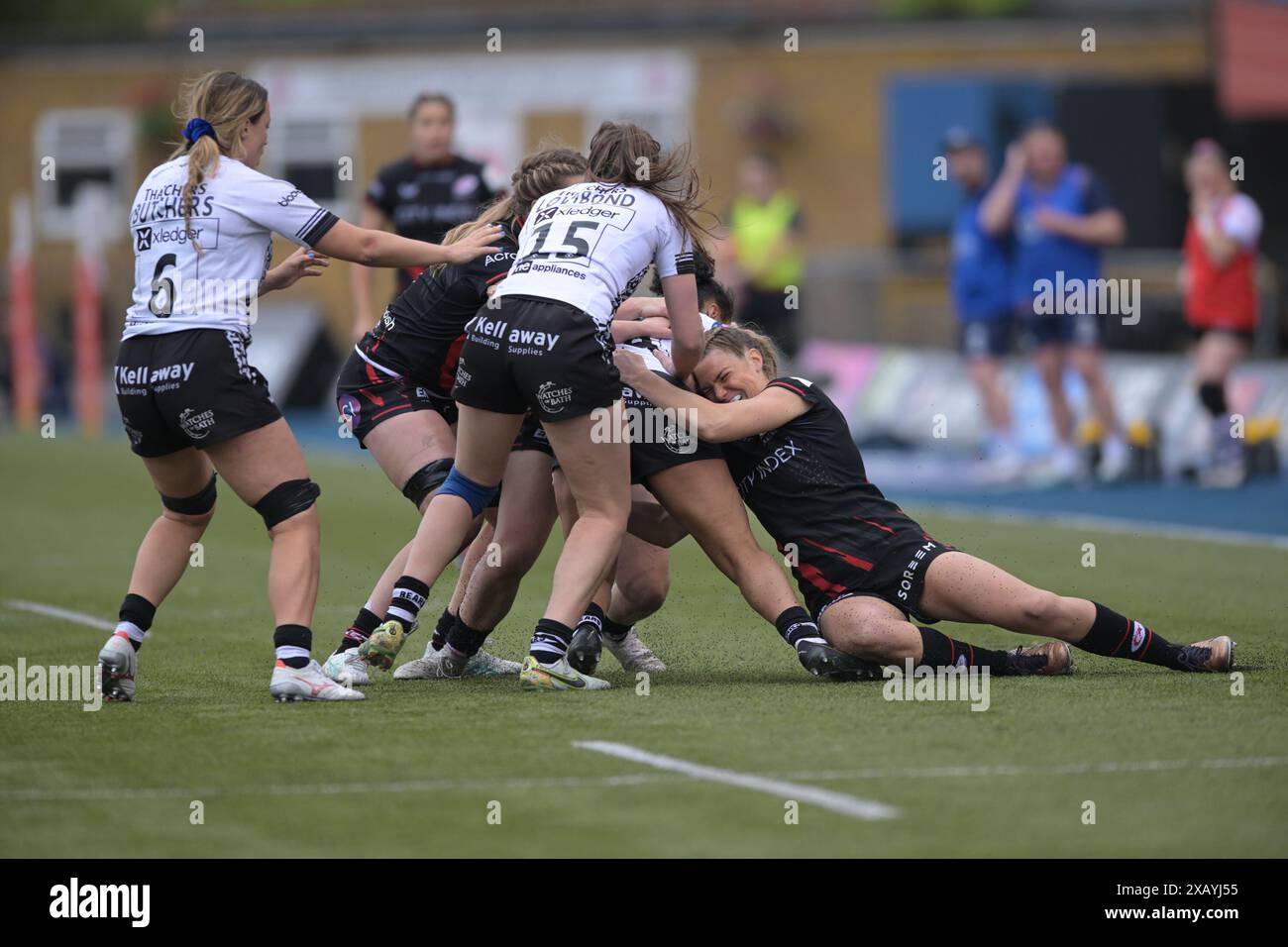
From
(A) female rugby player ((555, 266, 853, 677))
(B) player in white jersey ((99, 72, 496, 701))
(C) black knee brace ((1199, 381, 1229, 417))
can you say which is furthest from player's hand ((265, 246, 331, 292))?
(C) black knee brace ((1199, 381, 1229, 417))

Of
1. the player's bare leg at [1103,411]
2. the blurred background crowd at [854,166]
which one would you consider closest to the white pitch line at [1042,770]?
the blurred background crowd at [854,166]

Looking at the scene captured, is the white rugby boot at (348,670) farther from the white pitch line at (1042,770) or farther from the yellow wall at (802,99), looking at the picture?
the yellow wall at (802,99)

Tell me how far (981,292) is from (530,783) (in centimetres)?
1287

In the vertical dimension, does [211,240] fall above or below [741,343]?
above

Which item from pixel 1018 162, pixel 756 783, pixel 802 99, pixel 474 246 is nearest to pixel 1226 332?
pixel 1018 162

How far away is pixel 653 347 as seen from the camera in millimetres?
8008

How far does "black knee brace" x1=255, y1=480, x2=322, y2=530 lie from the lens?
23.4 feet

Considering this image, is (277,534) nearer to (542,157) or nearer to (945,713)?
(542,157)

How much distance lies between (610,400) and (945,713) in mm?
1642

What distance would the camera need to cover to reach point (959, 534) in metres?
12.7

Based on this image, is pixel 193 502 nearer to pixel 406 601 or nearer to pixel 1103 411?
pixel 406 601

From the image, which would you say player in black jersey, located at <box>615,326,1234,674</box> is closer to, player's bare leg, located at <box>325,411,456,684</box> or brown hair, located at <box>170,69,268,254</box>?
player's bare leg, located at <box>325,411,456,684</box>

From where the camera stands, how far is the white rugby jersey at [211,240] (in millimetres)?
6988

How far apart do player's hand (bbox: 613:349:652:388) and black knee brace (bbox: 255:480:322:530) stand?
1.27 m
